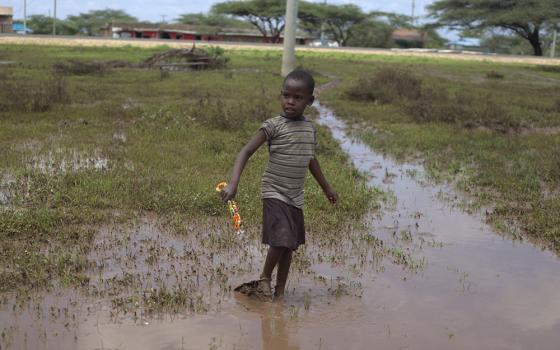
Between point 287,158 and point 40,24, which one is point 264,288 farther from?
point 40,24

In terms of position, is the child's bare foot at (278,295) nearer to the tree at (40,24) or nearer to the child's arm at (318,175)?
the child's arm at (318,175)

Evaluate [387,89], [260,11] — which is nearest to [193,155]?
[387,89]

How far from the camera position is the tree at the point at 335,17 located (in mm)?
61653

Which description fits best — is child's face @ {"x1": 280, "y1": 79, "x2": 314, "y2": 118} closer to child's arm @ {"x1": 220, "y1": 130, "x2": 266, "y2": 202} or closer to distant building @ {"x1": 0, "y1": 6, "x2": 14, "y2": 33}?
child's arm @ {"x1": 220, "y1": 130, "x2": 266, "y2": 202}

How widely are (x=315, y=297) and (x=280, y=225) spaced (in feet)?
2.16

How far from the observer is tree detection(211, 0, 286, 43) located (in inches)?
2388

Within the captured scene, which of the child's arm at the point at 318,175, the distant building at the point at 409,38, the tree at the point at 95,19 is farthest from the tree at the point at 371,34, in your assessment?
the child's arm at the point at 318,175

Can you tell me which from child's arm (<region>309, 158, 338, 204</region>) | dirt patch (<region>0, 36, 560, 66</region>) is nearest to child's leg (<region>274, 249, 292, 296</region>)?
child's arm (<region>309, 158, 338, 204</region>)

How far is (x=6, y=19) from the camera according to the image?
68.8 meters

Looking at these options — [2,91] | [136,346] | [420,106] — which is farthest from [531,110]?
[136,346]

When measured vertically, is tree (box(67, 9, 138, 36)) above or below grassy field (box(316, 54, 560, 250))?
above

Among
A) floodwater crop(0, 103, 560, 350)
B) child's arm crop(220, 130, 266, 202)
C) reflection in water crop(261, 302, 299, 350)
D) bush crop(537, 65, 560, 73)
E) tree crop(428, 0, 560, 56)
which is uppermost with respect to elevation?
tree crop(428, 0, 560, 56)

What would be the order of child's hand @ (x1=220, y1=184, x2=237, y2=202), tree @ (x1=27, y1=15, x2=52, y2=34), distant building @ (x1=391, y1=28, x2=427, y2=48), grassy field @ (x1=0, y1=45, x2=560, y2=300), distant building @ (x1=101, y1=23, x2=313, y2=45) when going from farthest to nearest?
1. distant building @ (x1=391, y1=28, x2=427, y2=48)
2. tree @ (x1=27, y1=15, x2=52, y2=34)
3. distant building @ (x1=101, y1=23, x2=313, y2=45)
4. grassy field @ (x1=0, y1=45, x2=560, y2=300)
5. child's hand @ (x1=220, y1=184, x2=237, y2=202)

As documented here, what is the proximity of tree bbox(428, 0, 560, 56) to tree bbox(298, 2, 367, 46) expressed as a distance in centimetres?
1641
